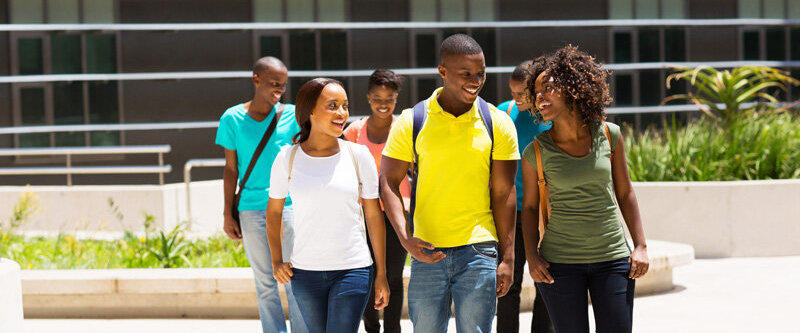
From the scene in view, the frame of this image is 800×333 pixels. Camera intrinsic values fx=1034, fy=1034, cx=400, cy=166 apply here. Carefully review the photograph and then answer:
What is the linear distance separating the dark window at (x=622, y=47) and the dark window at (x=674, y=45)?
78cm

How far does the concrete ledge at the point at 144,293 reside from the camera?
8344mm

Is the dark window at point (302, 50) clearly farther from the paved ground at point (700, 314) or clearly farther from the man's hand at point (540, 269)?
the man's hand at point (540, 269)

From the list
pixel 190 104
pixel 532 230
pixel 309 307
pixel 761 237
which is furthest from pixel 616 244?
pixel 190 104

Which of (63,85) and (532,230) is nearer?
(532,230)

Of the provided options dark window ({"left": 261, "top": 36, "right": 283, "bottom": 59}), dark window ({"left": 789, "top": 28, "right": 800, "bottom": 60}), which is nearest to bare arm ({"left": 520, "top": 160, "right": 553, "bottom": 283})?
dark window ({"left": 261, "top": 36, "right": 283, "bottom": 59})

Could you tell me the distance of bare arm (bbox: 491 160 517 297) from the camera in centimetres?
462

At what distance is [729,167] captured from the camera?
491 inches

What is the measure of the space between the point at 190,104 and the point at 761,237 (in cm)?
1112

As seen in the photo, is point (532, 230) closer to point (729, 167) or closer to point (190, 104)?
point (729, 167)

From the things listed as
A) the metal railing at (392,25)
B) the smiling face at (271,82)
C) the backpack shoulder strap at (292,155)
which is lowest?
the backpack shoulder strap at (292,155)

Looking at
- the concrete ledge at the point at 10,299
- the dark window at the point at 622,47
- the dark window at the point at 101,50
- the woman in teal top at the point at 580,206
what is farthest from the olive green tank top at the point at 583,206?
the dark window at the point at 622,47

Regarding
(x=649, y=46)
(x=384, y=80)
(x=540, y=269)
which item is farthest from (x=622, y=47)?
(x=540, y=269)

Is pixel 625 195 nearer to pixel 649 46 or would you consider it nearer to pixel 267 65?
pixel 267 65

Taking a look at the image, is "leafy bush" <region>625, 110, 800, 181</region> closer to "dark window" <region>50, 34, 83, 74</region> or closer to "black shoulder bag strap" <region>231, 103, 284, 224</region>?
"black shoulder bag strap" <region>231, 103, 284, 224</region>
